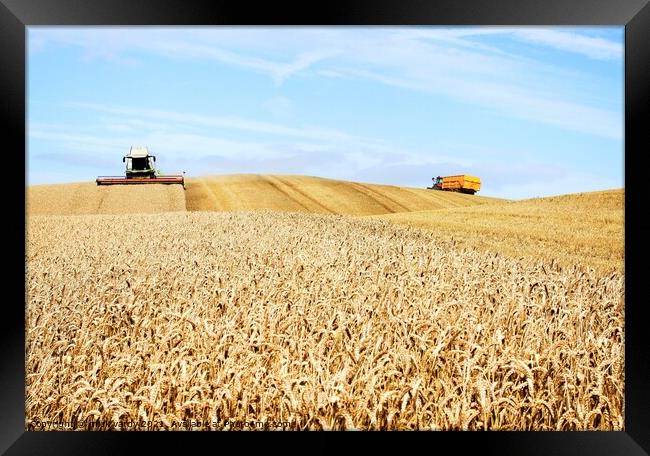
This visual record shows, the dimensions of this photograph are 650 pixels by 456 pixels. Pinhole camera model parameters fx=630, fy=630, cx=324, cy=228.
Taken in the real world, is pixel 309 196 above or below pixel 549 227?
above

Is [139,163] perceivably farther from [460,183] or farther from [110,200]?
[460,183]

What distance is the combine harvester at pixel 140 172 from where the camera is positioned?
3462 cm

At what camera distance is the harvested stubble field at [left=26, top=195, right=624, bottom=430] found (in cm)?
396

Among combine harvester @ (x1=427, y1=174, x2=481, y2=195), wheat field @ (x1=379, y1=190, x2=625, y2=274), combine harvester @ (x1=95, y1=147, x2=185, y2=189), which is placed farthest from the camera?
combine harvester @ (x1=427, y1=174, x2=481, y2=195)

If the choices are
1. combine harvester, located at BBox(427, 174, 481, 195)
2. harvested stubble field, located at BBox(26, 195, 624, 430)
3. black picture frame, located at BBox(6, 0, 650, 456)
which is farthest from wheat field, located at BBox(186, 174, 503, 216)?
black picture frame, located at BBox(6, 0, 650, 456)

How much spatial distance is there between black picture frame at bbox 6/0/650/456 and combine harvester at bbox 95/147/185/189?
3108cm

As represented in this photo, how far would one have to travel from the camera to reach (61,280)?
891 centimetres

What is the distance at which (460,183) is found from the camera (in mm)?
60594

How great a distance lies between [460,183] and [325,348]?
187 ft

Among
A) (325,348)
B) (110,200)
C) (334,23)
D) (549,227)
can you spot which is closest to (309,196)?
(110,200)

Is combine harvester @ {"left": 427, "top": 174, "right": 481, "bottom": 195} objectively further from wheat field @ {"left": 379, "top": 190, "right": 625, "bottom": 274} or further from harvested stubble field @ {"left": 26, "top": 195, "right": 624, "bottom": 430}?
harvested stubble field @ {"left": 26, "top": 195, "right": 624, "bottom": 430}

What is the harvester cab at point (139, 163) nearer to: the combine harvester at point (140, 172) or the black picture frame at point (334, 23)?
the combine harvester at point (140, 172)

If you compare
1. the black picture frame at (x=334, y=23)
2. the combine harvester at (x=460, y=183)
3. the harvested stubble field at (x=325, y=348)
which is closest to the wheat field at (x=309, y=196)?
the combine harvester at (x=460, y=183)

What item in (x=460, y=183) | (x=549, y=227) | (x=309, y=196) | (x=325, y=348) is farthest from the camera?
(x=460, y=183)
